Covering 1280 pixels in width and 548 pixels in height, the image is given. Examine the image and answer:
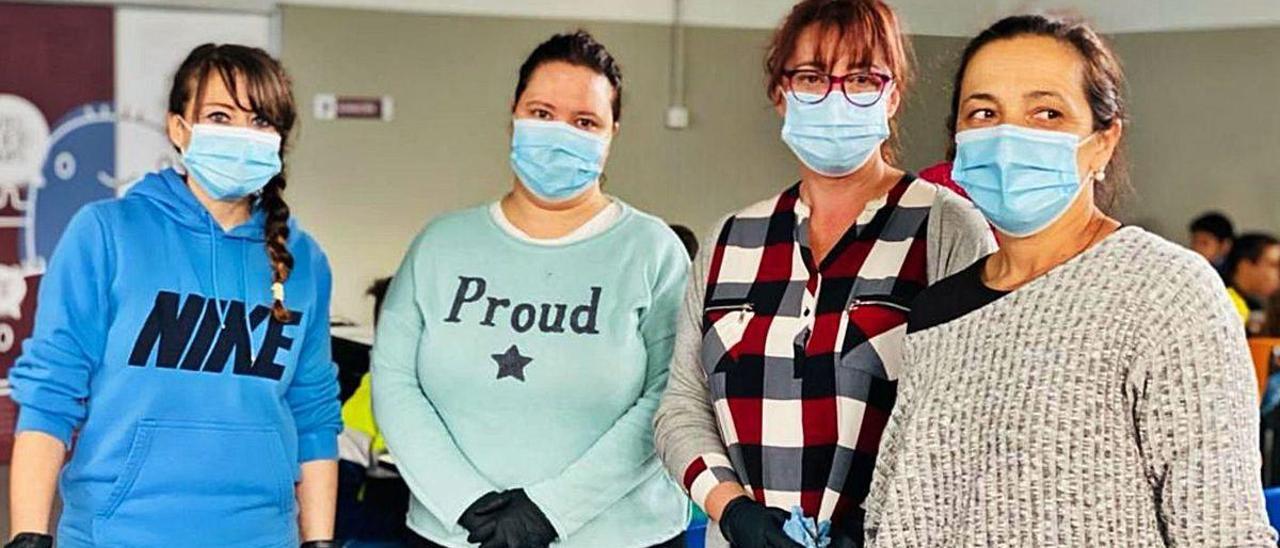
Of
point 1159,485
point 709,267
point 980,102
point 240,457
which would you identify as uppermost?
point 980,102

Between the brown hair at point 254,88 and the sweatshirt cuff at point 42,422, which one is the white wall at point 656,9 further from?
the sweatshirt cuff at point 42,422

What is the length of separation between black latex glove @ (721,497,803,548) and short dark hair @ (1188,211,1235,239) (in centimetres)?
431

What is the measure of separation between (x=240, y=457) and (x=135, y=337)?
21cm

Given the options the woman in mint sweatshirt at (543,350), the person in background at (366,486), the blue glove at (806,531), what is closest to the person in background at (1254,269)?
the person in background at (366,486)

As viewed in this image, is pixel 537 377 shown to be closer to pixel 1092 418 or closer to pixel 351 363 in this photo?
pixel 1092 418

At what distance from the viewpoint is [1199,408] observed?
120cm

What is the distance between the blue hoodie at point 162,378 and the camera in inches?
71.4

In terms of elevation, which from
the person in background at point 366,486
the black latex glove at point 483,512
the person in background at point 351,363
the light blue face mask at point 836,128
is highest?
the light blue face mask at point 836,128

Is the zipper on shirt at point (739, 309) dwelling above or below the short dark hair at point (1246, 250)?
above

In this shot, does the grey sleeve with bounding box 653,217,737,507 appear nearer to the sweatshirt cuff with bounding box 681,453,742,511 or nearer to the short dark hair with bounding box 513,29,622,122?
the sweatshirt cuff with bounding box 681,453,742,511

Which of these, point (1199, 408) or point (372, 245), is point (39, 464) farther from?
point (372, 245)

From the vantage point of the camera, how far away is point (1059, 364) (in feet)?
4.23

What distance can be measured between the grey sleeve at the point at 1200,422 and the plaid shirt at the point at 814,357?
40cm

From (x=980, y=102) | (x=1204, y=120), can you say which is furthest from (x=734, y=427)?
(x=1204, y=120)
